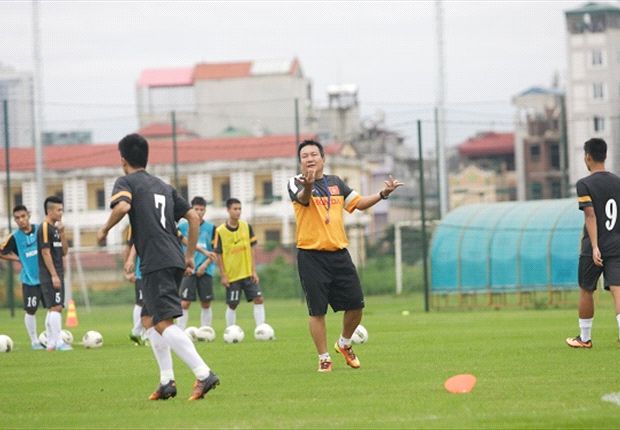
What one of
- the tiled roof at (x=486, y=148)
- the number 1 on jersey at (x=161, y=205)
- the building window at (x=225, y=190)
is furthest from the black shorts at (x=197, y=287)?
the tiled roof at (x=486, y=148)

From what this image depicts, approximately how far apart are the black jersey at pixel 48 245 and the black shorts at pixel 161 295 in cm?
854

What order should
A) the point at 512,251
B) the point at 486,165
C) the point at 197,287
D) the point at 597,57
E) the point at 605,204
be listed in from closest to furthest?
the point at 605,204 < the point at 197,287 < the point at 512,251 < the point at 597,57 < the point at 486,165

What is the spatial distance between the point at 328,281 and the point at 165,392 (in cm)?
293

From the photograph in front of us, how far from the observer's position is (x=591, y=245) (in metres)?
16.1

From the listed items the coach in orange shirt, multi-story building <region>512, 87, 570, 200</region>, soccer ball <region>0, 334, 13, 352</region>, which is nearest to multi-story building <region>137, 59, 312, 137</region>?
multi-story building <region>512, 87, 570, 200</region>

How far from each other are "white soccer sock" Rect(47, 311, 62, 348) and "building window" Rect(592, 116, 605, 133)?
22.3m

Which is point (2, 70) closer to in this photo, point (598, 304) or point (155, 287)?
point (598, 304)

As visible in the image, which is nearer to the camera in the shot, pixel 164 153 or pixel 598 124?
pixel 598 124

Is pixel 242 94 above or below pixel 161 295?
above

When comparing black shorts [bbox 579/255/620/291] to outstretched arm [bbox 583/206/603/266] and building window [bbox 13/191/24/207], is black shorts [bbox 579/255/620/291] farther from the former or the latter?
building window [bbox 13/191/24/207]

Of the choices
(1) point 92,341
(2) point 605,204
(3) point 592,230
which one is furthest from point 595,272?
(1) point 92,341

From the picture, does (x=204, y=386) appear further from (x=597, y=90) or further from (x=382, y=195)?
(x=597, y=90)

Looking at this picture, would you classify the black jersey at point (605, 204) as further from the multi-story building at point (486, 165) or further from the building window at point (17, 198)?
the multi-story building at point (486, 165)

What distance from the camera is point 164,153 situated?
54.1 metres
